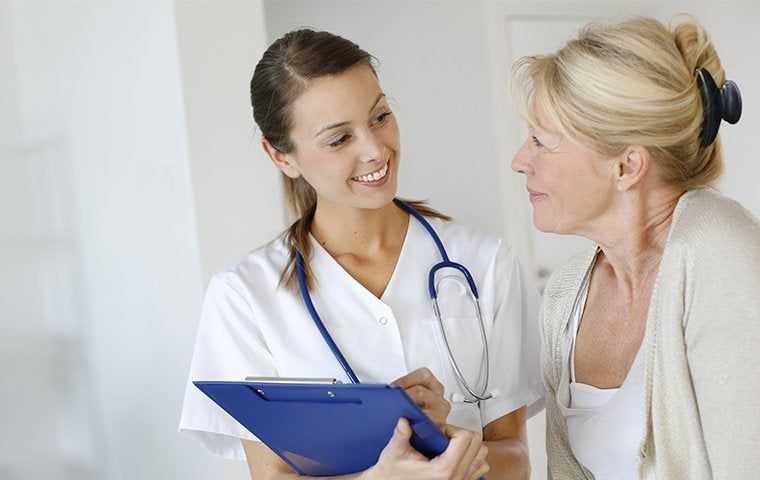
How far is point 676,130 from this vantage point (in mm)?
1573

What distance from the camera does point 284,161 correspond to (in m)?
1.85

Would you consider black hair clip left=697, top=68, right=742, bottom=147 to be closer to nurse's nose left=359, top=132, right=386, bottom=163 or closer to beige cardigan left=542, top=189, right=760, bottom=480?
beige cardigan left=542, top=189, right=760, bottom=480

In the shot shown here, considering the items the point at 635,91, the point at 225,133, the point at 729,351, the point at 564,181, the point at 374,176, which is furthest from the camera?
the point at 225,133

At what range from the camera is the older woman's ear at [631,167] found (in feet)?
5.25

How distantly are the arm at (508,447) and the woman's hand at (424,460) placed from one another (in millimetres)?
261

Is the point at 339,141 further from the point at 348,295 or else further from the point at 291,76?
the point at 348,295

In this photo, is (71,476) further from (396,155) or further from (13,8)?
(396,155)

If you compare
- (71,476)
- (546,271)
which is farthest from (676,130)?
(546,271)

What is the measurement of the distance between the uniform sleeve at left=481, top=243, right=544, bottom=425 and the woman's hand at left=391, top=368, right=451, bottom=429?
0.68 feet

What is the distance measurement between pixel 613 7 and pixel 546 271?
1.15 meters

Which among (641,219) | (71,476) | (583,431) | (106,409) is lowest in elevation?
(71,476)

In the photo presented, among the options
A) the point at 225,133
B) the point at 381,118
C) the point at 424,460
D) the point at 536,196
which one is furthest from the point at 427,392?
the point at 225,133

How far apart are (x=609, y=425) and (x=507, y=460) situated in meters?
0.19

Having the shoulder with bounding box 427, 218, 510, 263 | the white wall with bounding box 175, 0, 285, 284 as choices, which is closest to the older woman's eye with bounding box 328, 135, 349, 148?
the shoulder with bounding box 427, 218, 510, 263
